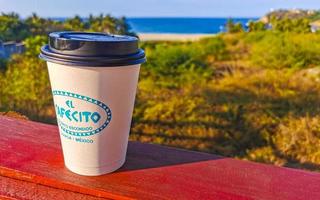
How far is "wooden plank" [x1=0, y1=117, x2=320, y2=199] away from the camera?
483 millimetres

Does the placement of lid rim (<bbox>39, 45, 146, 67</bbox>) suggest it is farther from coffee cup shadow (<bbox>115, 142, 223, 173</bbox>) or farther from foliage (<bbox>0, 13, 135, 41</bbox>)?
foliage (<bbox>0, 13, 135, 41</bbox>)

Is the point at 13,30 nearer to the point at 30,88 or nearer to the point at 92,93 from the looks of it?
the point at 30,88

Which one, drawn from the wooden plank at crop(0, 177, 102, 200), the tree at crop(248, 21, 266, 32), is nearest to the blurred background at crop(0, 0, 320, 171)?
the wooden plank at crop(0, 177, 102, 200)

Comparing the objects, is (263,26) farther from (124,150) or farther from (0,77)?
(124,150)

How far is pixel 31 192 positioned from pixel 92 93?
163 millimetres

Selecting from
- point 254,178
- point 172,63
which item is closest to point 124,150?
point 254,178

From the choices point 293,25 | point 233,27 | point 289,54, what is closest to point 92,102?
point 289,54

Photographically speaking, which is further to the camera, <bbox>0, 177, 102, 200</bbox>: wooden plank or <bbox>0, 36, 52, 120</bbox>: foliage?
<bbox>0, 36, 52, 120</bbox>: foliage

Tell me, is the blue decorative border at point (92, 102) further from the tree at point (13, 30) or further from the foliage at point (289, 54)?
the foliage at point (289, 54)

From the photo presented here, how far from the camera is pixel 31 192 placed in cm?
49

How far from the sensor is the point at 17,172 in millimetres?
512

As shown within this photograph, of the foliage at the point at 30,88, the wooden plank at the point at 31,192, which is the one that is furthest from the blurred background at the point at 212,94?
the wooden plank at the point at 31,192

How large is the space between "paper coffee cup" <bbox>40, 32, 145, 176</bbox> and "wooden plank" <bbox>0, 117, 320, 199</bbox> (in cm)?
3

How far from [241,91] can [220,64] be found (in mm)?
1516
